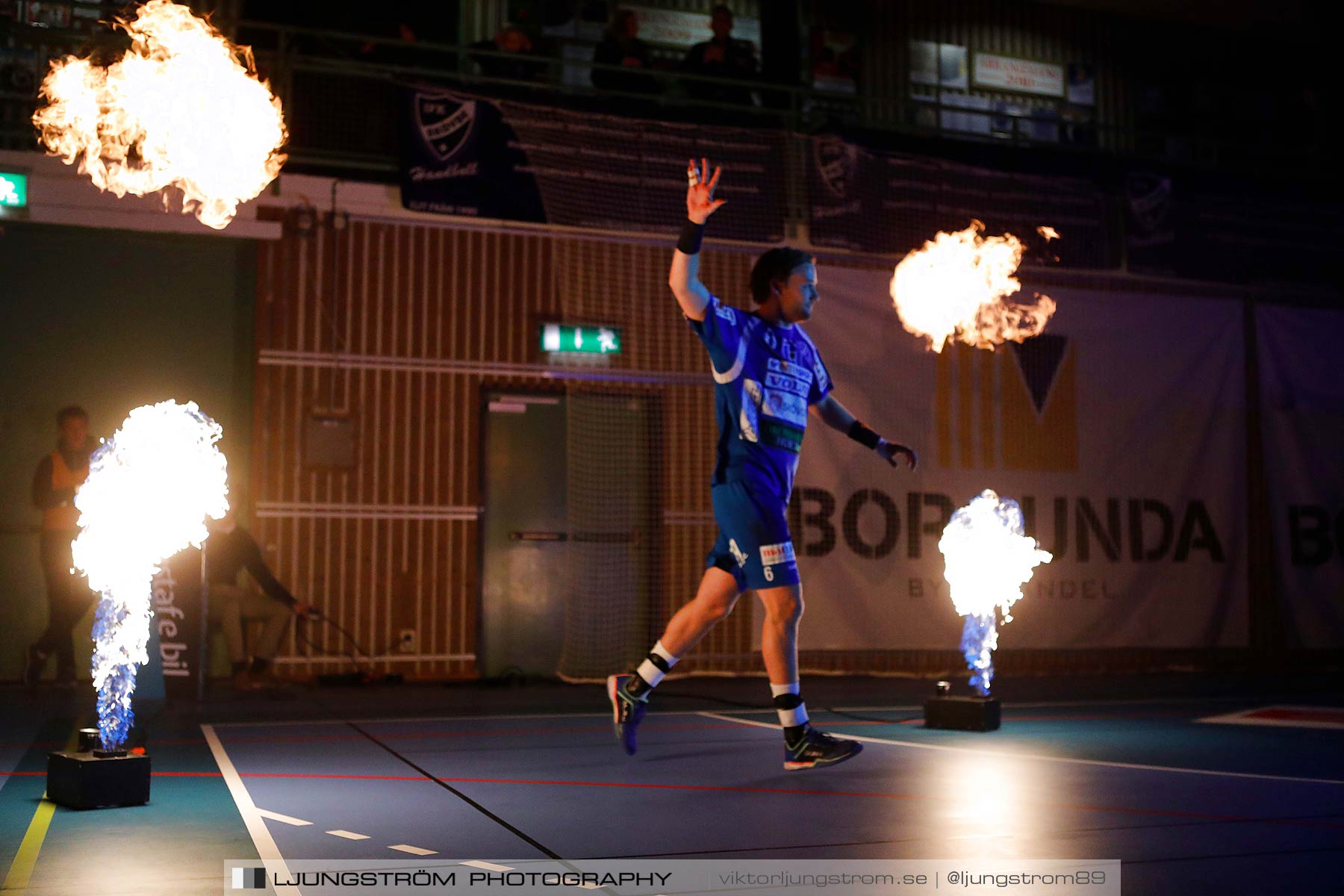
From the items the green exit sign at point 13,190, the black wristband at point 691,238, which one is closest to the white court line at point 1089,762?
the black wristband at point 691,238

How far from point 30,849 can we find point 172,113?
6.06 metres

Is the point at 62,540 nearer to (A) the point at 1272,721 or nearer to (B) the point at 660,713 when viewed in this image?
(B) the point at 660,713

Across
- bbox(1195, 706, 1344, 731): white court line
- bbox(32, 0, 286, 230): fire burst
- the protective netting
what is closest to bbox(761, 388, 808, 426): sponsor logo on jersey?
bbox(1195, 706, 1344, 731): white court line

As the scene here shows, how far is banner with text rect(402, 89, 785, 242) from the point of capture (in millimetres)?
11477

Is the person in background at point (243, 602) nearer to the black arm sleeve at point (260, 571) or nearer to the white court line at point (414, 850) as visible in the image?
the black arm sleeve at point (260, 571)

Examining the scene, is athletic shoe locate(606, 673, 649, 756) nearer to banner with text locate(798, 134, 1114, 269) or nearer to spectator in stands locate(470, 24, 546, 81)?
banner with text locate(798, 134, 1114, 269)

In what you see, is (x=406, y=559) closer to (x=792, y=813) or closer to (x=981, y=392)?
(x=981, y=392)

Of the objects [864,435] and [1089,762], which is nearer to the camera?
[1089,762]

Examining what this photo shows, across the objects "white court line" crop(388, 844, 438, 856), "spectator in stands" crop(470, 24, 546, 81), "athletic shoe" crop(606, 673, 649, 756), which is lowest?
"white court line" crop(388, 844, 438, 856)

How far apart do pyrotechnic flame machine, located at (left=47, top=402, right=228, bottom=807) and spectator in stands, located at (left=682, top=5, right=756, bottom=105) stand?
375 inches

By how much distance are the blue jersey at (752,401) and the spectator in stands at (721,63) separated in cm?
823

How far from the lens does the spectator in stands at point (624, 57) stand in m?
12.6

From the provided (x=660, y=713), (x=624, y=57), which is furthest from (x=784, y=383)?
(x=624, y=57)

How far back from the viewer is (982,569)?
24.8 feet
